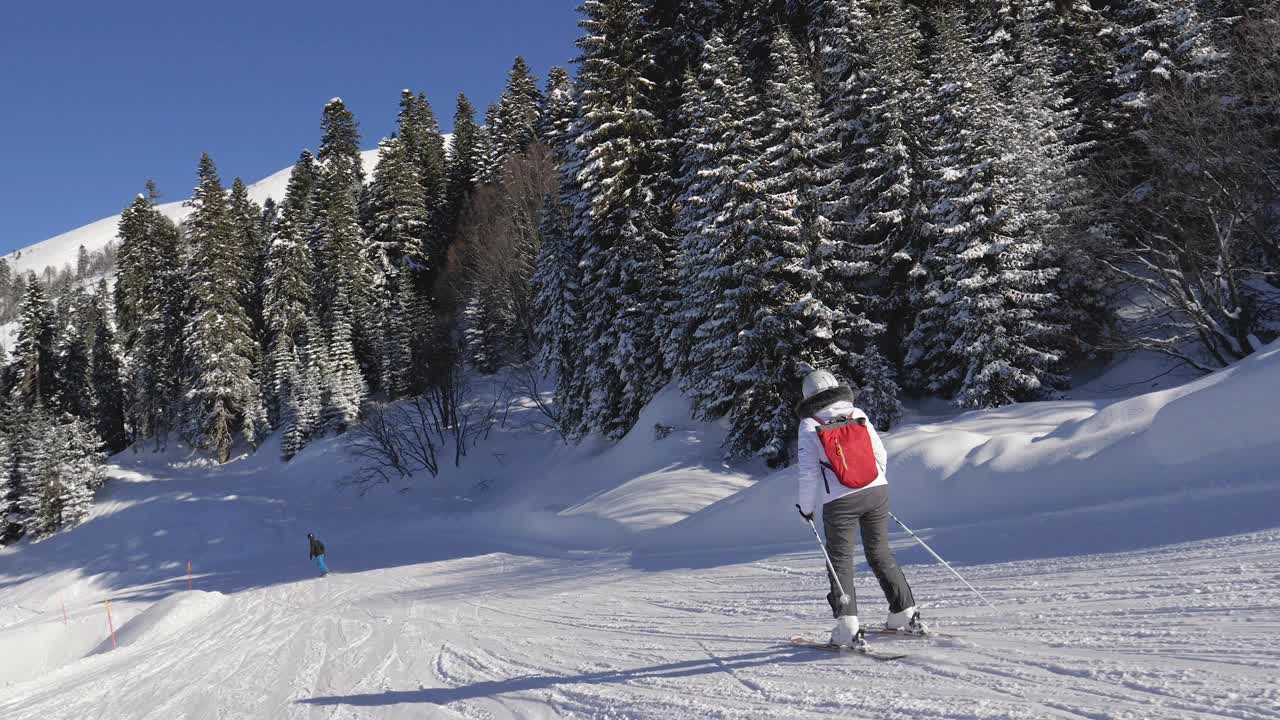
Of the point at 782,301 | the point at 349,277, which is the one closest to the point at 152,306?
the point at 349,277

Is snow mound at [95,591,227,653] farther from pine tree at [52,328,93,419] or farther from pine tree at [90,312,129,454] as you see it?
pine tree at [90,312,129,454]

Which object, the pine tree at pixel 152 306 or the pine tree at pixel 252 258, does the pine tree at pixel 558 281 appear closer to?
the pine tree at pixel 252 258

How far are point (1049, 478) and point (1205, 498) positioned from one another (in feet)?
5.84

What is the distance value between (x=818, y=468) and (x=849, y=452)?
22cm

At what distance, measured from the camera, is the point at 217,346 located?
43500 mm

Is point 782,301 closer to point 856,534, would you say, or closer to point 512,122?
point 856,534

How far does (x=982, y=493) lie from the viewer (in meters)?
8.99

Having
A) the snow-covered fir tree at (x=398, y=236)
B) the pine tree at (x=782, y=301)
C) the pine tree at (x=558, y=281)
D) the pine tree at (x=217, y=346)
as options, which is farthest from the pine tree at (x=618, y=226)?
the pine tree at (x=217, y=346)

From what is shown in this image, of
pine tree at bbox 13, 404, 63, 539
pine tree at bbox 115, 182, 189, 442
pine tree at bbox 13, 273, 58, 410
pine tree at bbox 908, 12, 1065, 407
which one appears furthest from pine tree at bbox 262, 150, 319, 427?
pine tree at bbox 908, 12, 1065, 407

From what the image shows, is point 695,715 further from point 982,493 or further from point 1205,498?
point 982,493

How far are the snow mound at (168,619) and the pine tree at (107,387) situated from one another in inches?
1903

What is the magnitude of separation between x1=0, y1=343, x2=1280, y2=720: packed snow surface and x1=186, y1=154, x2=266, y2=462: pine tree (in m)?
27.9

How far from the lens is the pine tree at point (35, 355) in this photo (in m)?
50.6

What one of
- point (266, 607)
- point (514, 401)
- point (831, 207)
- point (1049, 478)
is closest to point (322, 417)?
point (514, 401)
